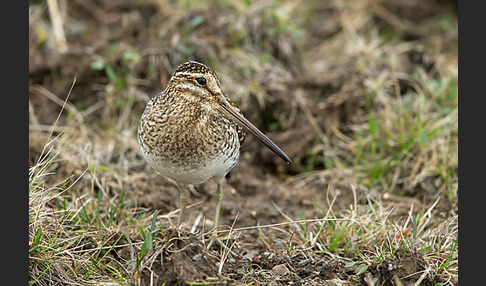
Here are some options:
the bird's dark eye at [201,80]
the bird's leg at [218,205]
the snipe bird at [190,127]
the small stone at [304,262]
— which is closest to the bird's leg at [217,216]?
the bird's leg at [218,205]

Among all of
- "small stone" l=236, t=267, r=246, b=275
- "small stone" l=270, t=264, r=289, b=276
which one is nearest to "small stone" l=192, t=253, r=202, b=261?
"small stone" l=236, t=267, r=246, b=275

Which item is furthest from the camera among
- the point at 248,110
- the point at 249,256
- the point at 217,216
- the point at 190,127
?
the point at 248,110

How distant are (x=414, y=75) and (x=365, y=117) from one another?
2.86ft

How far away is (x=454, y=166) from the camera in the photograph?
5.38 metres

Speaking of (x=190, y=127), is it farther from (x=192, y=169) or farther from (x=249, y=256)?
(x=249, y=256)

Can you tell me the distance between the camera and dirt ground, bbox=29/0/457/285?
4.22 meters

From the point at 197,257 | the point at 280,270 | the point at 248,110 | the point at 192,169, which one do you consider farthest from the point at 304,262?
the point at 248,110

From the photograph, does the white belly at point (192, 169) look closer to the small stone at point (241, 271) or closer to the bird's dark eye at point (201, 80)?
the bird's dark eye at point (201, 80)

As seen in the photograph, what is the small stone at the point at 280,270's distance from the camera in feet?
13.2

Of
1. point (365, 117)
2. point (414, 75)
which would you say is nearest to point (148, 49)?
point (365, 117)

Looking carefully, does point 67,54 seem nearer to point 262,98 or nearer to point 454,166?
point 262,98

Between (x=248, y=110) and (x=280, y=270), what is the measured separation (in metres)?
2.37

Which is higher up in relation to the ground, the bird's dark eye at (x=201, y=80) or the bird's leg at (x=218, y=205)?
the bird's dark eye at (x=201, y=80)

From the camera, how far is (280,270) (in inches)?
159
